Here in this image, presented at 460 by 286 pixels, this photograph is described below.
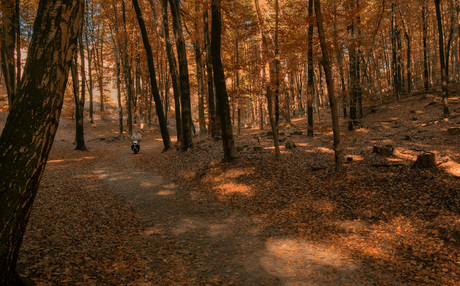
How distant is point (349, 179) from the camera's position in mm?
9062

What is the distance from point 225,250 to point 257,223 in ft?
5.84

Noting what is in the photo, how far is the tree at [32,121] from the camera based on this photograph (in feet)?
9.41

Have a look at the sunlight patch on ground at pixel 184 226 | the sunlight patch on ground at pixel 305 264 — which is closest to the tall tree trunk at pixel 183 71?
the sunlight patch on ground at pixel 184 226

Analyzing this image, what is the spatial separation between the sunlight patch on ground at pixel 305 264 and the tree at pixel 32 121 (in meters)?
3.89

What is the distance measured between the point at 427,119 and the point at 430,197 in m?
14.2

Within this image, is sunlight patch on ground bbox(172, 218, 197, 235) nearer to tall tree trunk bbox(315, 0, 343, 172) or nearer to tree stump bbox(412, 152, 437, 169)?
tall tree trunk bbox(315, 0, 343, 172)

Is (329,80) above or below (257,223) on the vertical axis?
above

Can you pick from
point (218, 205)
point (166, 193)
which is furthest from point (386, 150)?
point (166, 193)

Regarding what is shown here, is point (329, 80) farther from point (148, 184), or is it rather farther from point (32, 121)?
point (32, 121)

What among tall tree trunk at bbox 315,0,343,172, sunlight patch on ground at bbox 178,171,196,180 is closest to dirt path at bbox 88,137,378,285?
sunlight patch on ground at bbox 178,171,196,180

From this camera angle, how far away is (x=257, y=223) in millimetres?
7461

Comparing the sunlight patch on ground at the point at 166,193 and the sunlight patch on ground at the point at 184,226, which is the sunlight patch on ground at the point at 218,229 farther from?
the sunlight patch on ground at the point at 166,193

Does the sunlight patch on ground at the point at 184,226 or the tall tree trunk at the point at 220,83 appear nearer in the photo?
the sunlight patch on ground at the point at 184,226

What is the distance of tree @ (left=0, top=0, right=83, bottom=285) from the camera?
9.41 feet
